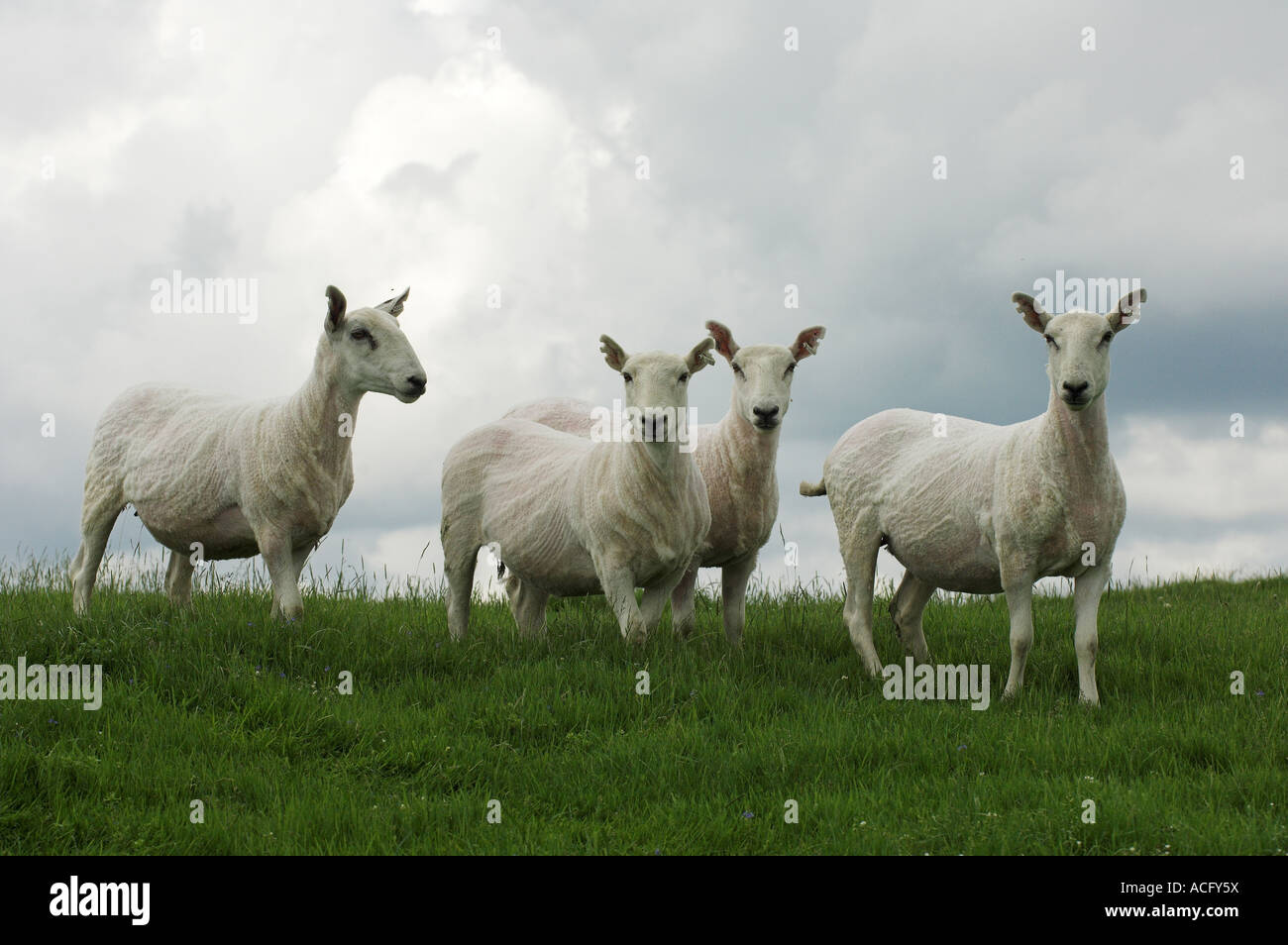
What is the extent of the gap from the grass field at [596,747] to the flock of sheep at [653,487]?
0.59 meters

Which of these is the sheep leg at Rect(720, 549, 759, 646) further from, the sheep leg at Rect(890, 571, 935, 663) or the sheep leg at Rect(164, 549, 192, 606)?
the sheep leg at Rect(164, 549, 192, 606)

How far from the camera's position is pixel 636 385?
30.7ft

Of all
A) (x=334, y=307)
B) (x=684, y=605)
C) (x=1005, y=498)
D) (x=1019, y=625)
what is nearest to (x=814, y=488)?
(x=684, y=605)

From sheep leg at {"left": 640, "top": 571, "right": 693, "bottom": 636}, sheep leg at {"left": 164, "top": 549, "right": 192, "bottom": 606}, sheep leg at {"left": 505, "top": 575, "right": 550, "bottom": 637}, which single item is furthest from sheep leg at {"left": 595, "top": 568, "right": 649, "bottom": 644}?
sheep leg at {"left": 164, "top": 549, "right": 192, "bottom": 606}

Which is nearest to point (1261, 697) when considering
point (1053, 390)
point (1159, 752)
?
point (1159, 752)

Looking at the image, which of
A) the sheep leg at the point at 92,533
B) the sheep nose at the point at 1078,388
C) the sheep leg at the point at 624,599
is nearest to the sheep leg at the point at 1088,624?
the sheep nose at the point at 1078,388

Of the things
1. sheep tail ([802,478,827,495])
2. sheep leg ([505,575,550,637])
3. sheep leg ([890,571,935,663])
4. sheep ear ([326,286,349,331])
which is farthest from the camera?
sheep tail ([802,478,827,495])

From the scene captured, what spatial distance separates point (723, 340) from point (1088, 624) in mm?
3727

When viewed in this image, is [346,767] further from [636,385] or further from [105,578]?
[105,578]

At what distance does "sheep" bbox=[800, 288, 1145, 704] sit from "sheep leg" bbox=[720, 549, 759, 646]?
92cm

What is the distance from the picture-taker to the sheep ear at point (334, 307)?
32.4ft

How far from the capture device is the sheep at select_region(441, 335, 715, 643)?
31.0ft

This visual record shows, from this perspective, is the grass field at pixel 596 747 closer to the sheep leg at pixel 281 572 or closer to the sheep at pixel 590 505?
the sheep leg at pixel 281 572
